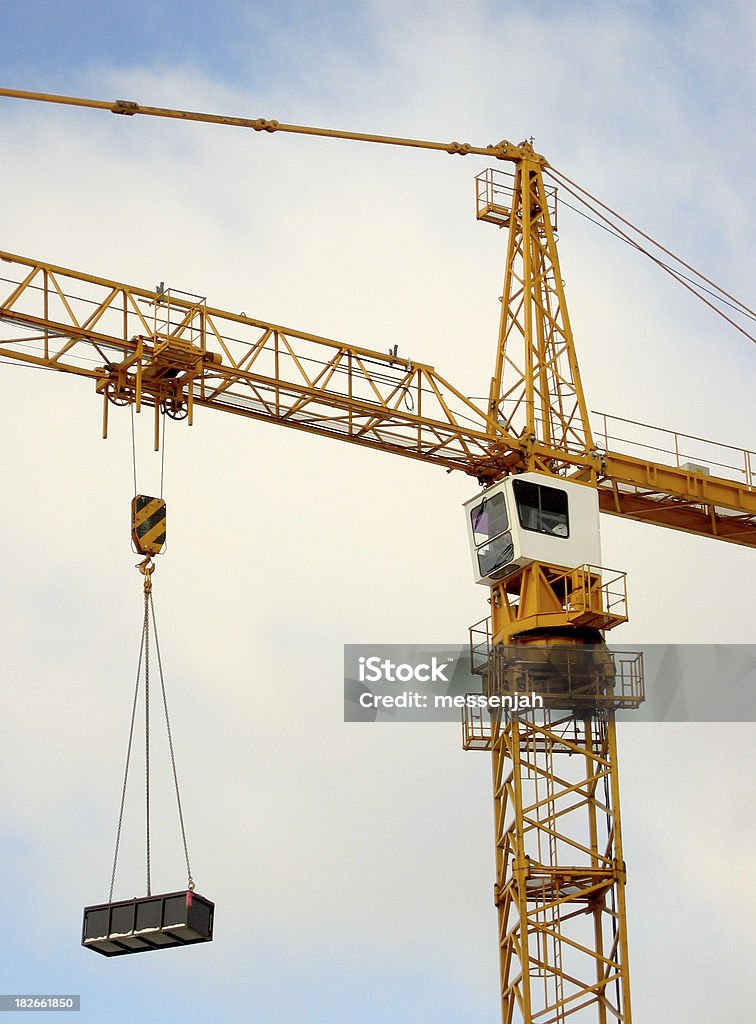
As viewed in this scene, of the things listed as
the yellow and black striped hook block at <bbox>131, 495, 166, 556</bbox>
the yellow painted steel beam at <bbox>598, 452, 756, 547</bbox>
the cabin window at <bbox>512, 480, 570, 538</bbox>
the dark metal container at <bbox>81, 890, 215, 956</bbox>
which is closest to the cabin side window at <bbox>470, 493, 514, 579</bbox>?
the cabin window at <bbox>512, 480, 570, 538</bbox>

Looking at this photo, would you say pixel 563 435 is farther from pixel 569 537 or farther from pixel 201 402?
pixel 201 402

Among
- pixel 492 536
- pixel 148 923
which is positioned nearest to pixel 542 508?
pixel 492 536

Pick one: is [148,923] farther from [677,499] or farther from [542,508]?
[677,499]

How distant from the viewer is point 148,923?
123ft

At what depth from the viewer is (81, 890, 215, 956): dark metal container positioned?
1459 inches

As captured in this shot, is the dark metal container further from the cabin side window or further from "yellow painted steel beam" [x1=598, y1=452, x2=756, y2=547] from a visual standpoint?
"yellow painted steel beam" [x1=598, y1=452, x2=756, y2=547]

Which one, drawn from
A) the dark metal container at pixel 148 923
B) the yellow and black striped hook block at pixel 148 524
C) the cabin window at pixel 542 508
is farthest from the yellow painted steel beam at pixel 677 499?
the dark metal container at pixel 148 923

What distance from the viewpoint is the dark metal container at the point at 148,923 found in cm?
3706

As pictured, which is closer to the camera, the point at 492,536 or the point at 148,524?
the point at 148,524

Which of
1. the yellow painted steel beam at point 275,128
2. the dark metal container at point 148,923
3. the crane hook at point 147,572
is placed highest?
the yellow painted steel beam at point 275,128

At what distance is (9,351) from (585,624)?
14505 millimetres

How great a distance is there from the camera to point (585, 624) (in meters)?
50.3

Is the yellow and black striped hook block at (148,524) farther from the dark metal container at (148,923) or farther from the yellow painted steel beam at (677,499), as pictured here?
the yellow painted steel beam at (677,499)

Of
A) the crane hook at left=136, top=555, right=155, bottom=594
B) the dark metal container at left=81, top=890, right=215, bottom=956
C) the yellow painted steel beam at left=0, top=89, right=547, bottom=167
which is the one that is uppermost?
the yellow painted steel beam at left=0, top=89, right=547, bottom=167
